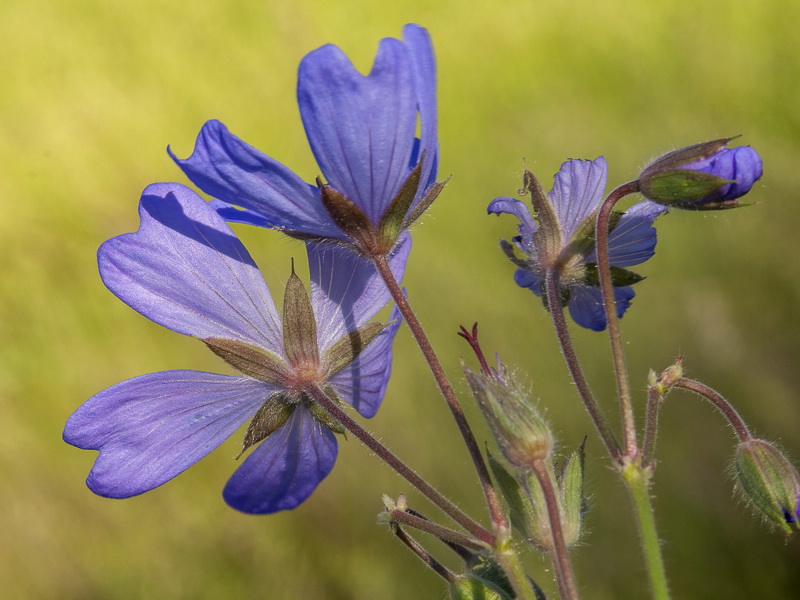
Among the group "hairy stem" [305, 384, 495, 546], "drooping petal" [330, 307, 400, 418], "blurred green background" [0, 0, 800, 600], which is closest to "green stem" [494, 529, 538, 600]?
"hairy stem" [305, 384, 495, 546]

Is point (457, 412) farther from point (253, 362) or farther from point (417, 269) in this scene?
point (417, 269)

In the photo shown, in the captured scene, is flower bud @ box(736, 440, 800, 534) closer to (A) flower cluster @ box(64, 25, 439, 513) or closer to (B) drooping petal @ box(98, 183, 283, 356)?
(A) flower cluster @ box(64, 25, 439, 513)

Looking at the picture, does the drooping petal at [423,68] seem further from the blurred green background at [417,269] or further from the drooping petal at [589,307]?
the blurred green background at [417,269]

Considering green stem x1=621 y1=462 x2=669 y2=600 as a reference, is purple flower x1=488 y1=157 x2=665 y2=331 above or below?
above

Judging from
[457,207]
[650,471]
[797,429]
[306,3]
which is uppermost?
[306,3]

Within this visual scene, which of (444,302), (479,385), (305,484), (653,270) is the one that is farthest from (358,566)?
(479,385)

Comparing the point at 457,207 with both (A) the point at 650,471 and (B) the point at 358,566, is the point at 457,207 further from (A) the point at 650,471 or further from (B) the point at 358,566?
(A) the point at 650,471
